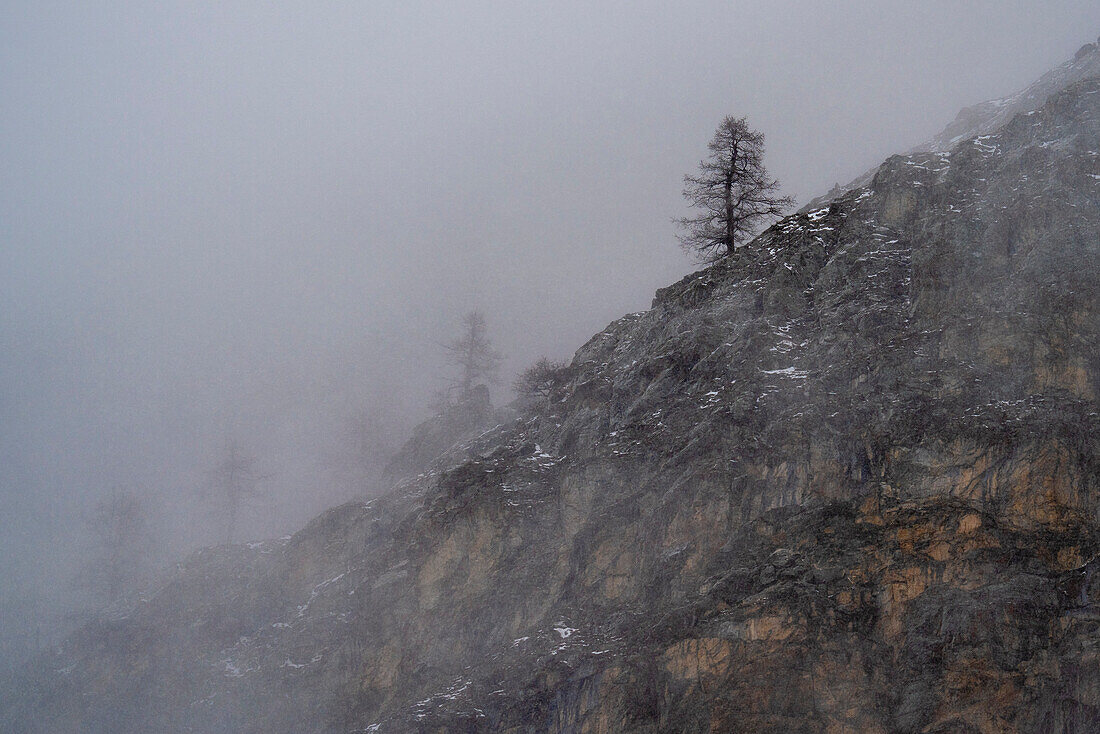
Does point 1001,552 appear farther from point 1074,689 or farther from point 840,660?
point 840,660

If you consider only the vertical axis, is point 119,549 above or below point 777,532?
below

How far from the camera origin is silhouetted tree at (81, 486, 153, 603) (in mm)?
45625

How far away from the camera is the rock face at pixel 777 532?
16984mm

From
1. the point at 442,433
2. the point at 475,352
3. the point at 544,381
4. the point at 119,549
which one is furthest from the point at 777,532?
the point at 119,549

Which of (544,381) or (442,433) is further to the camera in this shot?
(442,433)

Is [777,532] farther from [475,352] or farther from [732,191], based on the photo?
[475,352]

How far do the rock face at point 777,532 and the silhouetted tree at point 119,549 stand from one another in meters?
13.1

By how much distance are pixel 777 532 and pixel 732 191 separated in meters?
19.6

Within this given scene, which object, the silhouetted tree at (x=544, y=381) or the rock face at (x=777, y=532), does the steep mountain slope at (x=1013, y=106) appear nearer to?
the rock face at (x=777, y=532)

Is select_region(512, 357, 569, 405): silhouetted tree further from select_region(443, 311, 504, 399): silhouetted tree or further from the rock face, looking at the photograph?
select_region(443, 311, 504, 399): silhouetted tree

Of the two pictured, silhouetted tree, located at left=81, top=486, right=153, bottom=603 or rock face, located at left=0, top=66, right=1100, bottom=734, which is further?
silhouetted tree, located at left=81, top=486, right=153, bottom=603

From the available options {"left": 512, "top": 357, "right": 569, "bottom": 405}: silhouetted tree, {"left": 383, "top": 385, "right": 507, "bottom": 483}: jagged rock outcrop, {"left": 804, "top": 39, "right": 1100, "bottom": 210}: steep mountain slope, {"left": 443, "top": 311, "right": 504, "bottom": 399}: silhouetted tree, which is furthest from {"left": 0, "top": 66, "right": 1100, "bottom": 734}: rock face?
{"left": 443, "top": 311, "right": 504, "bottom": 399}: silhouetted tree

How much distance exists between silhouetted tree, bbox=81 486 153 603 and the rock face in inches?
516

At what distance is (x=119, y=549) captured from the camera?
47.6 meters
